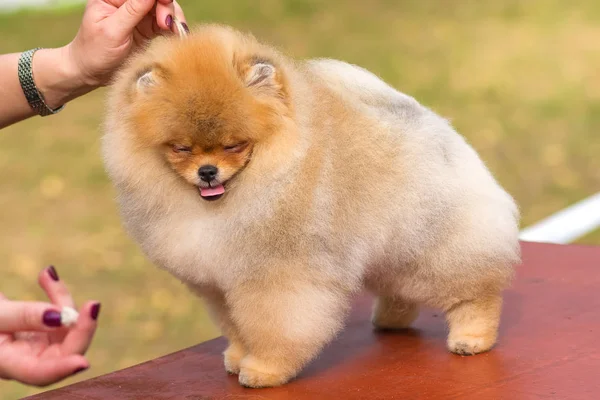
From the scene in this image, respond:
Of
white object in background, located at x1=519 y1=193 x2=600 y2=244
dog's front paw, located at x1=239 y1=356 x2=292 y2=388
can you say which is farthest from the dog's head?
white object in background, located at x1=519 y1=193 x2=600 y2=244

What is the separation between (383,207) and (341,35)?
8.82 meters

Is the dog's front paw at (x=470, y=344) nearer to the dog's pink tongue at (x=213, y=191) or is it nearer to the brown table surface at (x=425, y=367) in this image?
the brown table surface at (x=425, y=367)

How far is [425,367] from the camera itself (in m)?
2.30

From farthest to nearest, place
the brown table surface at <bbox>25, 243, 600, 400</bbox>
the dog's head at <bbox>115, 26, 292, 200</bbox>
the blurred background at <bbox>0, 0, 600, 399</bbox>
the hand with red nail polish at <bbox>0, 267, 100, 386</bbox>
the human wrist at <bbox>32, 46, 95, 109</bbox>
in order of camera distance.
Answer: the blurred background at <bbox>0, 0, 600, 399</bbox>, the human wrist at <bbox>32, 46, 95, 109</bbox>, the brown table surface at <bbox>25, 243, 600, 400</bbox>, the dog's head at <bbox>115, 26, 292, 200</bbox>, the hand with red nail polish at <bbox>0, 267, 100, 386</bbox>

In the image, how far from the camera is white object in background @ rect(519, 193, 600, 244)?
12.2 feet

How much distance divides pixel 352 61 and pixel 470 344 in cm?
731

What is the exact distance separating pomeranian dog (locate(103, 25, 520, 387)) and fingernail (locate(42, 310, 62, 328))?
1.15 feet

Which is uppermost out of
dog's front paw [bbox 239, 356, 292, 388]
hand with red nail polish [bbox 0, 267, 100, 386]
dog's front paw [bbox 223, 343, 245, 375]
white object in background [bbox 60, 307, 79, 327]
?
white object in background [bbox 60, 307, 79, 327]

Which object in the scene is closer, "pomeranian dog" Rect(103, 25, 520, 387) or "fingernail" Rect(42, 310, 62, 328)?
"fingernail" Rect(42, 310, 62, 328)

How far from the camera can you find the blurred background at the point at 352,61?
5.37 meters

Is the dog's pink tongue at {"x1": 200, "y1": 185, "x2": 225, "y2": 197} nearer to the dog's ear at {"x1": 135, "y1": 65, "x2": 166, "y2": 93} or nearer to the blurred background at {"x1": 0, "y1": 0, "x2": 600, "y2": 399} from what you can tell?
the dog's ear at {"x1": 135, "y1": 65, "x2": 166, "y2": 93}

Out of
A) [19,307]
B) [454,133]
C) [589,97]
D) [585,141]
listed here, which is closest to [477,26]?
[589,97]

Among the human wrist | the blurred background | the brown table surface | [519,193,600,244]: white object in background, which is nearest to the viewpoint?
the brown table surface

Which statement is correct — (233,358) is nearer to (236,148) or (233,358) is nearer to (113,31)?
(236,148)
